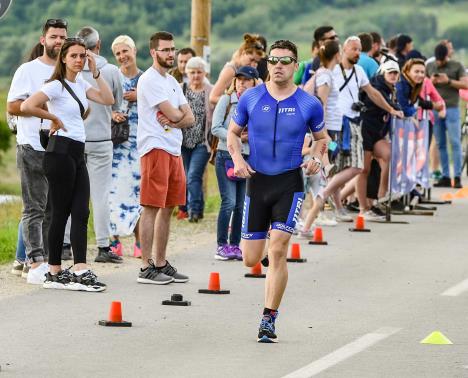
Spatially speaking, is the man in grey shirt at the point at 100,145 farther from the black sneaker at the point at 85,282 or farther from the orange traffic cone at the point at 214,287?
the orange traffic cone at the point at 214,287

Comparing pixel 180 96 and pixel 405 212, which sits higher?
pixel 180 96

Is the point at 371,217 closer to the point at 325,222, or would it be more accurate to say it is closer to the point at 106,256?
the point at 325,222

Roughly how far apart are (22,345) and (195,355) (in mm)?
1175

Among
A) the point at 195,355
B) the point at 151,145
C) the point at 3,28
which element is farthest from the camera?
the point at 3,28

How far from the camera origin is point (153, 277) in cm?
1359

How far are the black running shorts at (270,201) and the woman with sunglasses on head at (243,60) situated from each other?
5.18 meters

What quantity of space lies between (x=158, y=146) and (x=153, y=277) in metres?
1.13

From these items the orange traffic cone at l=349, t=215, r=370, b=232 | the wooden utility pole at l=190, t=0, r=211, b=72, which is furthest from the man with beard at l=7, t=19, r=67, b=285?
the wooden utility pole at l=190, t=0, r=211, b=72

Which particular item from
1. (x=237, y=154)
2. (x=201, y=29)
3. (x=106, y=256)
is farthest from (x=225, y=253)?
(x=201, y=29)

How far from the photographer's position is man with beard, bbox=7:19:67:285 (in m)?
13.2

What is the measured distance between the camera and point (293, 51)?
11141 mm

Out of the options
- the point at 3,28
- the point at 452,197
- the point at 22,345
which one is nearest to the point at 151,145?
the point at 22,345

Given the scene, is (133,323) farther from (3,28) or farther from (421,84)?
(3,28)

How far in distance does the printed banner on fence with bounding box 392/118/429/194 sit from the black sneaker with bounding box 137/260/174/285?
6.80 metres
